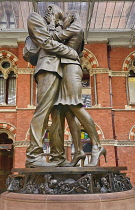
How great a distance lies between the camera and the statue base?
239 centimetres

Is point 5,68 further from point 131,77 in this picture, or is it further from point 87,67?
point 131,77

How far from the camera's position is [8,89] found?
39.7 ft

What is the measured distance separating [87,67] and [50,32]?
855cm

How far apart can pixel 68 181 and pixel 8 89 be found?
33.7ft

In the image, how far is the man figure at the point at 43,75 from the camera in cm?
292

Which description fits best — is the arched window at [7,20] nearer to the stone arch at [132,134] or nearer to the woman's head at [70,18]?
the stone arch at [132,134]

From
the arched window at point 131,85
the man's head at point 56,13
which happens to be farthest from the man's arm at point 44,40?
the arched window at point 131,85

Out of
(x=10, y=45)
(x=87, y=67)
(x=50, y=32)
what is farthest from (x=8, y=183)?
(x=10, y=45)

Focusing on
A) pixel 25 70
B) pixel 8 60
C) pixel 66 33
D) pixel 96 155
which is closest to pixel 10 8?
pixel 8 60

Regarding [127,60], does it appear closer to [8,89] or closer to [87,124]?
[8,89]

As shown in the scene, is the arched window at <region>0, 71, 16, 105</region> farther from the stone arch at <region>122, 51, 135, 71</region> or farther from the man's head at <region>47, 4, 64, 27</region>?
the man's head at <region>47, 4, 64, 27</region>

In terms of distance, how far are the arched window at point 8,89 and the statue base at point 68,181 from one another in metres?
9.57

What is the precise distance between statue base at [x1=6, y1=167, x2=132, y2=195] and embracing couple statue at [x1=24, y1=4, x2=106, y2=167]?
0.92ft

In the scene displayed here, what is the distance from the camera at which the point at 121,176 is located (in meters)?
2.72
